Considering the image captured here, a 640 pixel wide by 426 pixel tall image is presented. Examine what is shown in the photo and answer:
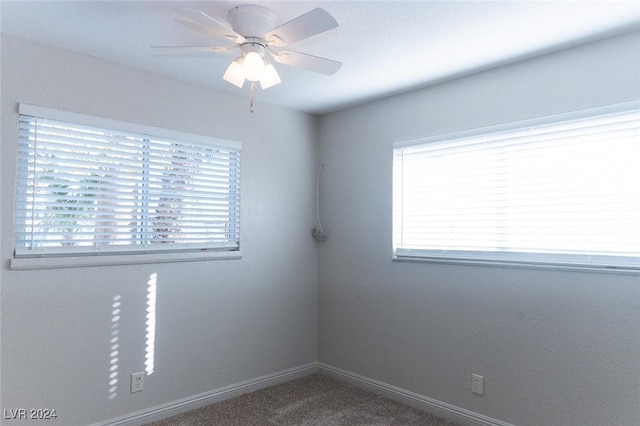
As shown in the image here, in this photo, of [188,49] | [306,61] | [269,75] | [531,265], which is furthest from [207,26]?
[531,265]

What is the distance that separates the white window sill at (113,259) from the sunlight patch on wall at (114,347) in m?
0.25

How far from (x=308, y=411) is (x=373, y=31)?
2.58 m

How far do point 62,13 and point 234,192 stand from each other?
165cm

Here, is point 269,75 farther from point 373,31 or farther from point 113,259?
point 113,259

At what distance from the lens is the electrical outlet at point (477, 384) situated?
2764mm

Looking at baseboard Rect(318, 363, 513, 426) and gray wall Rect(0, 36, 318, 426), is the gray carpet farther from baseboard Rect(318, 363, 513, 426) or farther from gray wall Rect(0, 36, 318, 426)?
gray wall Rect(0, 36, 318, 426)

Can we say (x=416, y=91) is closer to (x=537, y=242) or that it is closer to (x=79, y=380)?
(x=537, y=242)

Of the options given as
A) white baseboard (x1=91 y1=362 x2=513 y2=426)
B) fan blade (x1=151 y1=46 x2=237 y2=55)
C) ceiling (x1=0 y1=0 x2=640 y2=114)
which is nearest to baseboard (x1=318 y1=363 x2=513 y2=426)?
white baseboard (x1=91 y1=362 x2=513 y2=426)

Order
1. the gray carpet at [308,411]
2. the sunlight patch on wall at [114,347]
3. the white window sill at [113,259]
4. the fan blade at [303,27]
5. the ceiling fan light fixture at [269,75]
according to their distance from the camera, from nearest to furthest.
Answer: the fan blade at [303,27]
the ceiling fan light fixture at [269,75]
the white window sill at [113,259]
the sunlight patch on wall at [114,347]
the gray carpet at [308,411]

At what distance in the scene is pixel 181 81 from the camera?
307 centimetres

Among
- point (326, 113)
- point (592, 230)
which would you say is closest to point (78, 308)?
point (326, 113)

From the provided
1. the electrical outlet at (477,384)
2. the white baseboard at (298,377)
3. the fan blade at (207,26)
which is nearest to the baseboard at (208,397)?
the white baseboard at (298,377)

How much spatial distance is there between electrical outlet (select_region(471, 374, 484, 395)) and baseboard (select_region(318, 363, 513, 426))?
15cm

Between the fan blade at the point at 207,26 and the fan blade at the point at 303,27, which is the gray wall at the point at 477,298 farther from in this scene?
the fan blade at the point at 207,26
